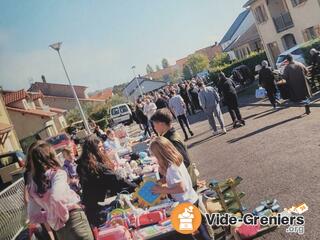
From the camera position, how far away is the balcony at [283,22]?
115 ft

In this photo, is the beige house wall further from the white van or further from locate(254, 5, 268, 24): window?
locate(254, 5, 268, 24): window

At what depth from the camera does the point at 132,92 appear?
109 metres

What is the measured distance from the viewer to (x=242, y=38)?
2235 inches

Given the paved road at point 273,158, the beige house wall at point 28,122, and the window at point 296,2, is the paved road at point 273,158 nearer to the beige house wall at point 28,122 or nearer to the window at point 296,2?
the window at point 296,2

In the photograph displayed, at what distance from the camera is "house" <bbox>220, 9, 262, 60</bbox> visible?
5528 centimetres

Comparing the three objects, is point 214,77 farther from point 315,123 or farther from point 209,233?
point 209,233

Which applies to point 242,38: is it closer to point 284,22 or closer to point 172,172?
point 284,22

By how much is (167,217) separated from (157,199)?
51 centimetres

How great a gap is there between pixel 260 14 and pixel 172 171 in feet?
121

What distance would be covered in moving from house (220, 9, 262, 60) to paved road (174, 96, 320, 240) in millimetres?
38035

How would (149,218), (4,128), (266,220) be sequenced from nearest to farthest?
(266,220), (149,218), (4,128)

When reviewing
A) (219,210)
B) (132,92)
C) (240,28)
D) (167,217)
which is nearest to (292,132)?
(219,210)

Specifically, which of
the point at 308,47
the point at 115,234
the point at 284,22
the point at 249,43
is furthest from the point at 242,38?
the point at 115,234

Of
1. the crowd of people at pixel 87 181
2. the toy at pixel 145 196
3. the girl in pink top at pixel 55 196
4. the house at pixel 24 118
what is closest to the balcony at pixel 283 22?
the house at pixel 24 118
